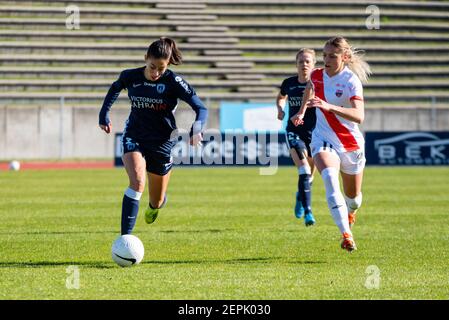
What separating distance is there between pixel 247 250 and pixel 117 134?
18.8 metres

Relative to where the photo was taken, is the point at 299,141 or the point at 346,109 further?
the point at 299,141

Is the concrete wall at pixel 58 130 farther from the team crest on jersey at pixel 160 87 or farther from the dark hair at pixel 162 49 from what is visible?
the dark hair at pixel 162 49

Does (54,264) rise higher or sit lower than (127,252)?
lower

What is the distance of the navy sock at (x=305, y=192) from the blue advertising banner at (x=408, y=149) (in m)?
15.6

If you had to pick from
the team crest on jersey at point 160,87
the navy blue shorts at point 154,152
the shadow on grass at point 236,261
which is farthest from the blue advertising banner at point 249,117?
the shadow on grass at point 236,261

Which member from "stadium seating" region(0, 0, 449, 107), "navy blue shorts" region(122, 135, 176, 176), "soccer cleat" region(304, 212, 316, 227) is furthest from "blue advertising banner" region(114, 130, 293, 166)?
"navy blue shorts" region(122, 135, 176, 176)

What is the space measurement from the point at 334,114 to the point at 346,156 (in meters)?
0.46

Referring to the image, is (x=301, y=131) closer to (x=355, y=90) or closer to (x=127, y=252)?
(x=355, y=90)

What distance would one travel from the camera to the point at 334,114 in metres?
10.4

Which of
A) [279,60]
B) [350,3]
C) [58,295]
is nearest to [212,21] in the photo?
[279,60]

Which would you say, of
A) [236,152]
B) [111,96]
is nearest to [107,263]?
[111,96]

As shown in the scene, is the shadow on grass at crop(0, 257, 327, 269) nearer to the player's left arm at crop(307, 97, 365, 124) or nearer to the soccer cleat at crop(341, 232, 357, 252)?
the soccer cleat at crop(341, 232, 357, 252)

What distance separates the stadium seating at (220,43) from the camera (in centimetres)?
A: 3569

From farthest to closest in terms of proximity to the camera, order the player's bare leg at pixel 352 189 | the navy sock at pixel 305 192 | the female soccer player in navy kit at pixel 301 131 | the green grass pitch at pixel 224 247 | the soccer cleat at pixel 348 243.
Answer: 1. the female soccer player in navy kit at pixel 301 131
2. the navy sock at pixel 305 192
3. the player's bare leg at pixel 352 189
4. the soccer cleat at pixel 348 243
5. the green grass pitch at pixel 224 247
